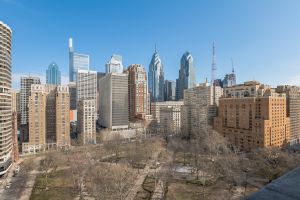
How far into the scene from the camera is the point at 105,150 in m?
42.4

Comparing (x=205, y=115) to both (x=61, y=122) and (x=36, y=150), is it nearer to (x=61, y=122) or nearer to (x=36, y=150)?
(x=61, y=122)

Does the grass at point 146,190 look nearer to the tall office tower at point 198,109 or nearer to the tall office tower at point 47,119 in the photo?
the tall office tower at point 198,109

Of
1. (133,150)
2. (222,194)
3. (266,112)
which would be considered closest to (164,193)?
(222,194)

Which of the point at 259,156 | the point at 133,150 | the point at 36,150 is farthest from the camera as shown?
the point at 36,150

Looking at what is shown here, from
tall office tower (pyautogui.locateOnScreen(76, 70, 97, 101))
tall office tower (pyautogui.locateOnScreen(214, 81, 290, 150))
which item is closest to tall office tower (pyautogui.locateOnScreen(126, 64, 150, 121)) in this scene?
tall office tower (pyautogui.locateOnScreen(76, 70, 97, 101))

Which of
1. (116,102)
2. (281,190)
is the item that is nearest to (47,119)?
(116,102)

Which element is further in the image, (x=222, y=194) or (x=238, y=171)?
(x=238, y=171)

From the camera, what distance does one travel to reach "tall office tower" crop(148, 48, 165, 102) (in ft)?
483

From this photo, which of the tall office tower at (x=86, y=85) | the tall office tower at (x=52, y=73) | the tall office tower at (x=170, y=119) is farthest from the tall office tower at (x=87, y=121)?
the tall office tower at (x=52, y=73)

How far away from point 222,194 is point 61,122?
3789cm

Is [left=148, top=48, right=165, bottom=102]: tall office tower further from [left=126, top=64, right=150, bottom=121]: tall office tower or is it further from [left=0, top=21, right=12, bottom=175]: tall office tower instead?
[left=0, top=21, right=12, bottom=175]: tall office tower

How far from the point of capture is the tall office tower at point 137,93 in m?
73.1

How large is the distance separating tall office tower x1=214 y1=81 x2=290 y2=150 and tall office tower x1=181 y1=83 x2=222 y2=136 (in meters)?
7.23

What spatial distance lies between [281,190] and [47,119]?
54.0 meters
